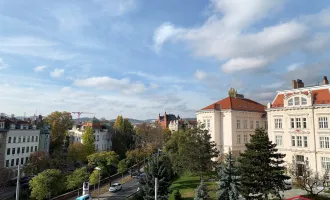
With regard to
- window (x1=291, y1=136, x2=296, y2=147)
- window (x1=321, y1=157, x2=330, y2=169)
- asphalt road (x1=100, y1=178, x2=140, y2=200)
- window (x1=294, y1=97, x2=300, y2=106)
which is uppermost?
window (x1=294, y1=97, x2=300, y2=106)

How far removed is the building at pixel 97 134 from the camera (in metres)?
66.2

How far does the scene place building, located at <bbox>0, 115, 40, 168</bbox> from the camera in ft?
142

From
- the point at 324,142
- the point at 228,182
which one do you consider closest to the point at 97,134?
the point at 228,182

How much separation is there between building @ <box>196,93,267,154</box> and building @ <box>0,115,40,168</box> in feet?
120

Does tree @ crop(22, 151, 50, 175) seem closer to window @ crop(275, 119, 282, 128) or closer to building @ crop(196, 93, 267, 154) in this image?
building @ crop(196, 93, 267, 154)

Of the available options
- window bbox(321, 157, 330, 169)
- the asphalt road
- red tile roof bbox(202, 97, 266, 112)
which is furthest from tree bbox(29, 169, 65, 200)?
window bbox(321, 157, 330, 169)

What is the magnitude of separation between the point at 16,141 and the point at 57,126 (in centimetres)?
1896

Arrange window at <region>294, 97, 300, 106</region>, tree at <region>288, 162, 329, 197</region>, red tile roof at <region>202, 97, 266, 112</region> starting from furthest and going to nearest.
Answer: red tile roof at <region>202, 97, 266, 112</region>, window at <region>294, 97, 300, 106</region>, tree at <region>288, 162, 329, 197</region>

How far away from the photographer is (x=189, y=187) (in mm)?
33094

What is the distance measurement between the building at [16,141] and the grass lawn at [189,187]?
105 ft

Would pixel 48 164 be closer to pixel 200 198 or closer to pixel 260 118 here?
pixel 200 198

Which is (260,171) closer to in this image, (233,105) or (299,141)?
(299,141)

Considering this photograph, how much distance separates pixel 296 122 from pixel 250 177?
17467 millimetres

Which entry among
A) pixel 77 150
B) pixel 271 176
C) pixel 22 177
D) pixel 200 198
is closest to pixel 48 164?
pixel 22 177
